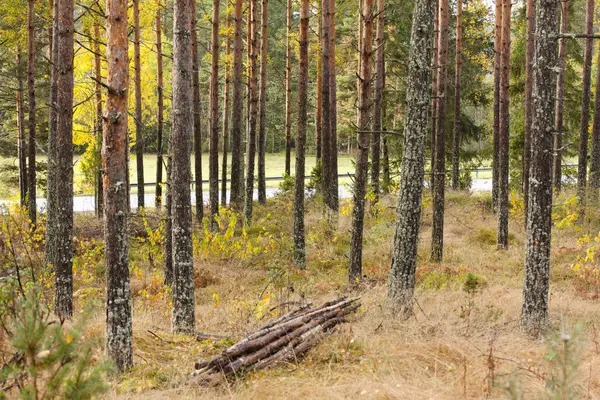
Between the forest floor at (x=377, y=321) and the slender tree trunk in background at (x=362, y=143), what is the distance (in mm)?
571

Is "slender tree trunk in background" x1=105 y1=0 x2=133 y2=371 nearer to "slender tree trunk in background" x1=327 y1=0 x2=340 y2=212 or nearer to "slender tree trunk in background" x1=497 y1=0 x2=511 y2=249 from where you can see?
"slender tree trunk in background" x1=497 y1=0 x2=511 y2=249

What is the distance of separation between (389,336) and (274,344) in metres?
1.61

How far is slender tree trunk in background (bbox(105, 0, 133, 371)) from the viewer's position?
6.14 meters

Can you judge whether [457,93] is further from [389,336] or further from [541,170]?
[389,336]

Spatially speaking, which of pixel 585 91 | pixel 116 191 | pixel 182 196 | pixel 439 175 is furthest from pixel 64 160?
pixel 585 91

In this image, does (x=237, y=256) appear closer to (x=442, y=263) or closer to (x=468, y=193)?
(x=442, y=263)

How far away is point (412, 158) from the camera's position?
8266 mm

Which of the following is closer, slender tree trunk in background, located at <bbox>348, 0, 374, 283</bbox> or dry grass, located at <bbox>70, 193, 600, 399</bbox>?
dry grass, located at <bbox>70, 193, 600, 399</bbox>

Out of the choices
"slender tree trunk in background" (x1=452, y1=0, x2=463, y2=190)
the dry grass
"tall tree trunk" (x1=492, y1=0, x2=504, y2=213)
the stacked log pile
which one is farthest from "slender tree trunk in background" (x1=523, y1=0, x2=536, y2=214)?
the stacked log pile

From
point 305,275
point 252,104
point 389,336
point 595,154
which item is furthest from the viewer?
point 595,154

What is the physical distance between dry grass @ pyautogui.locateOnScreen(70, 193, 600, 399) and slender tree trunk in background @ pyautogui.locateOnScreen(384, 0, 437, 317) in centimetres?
46

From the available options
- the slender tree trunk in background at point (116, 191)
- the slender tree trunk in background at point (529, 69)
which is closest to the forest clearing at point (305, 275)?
the slender tree trunk in background at point (116, 191)

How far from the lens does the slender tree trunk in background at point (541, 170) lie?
7.53 metres

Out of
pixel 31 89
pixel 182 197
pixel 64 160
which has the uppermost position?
pixel 31 89
